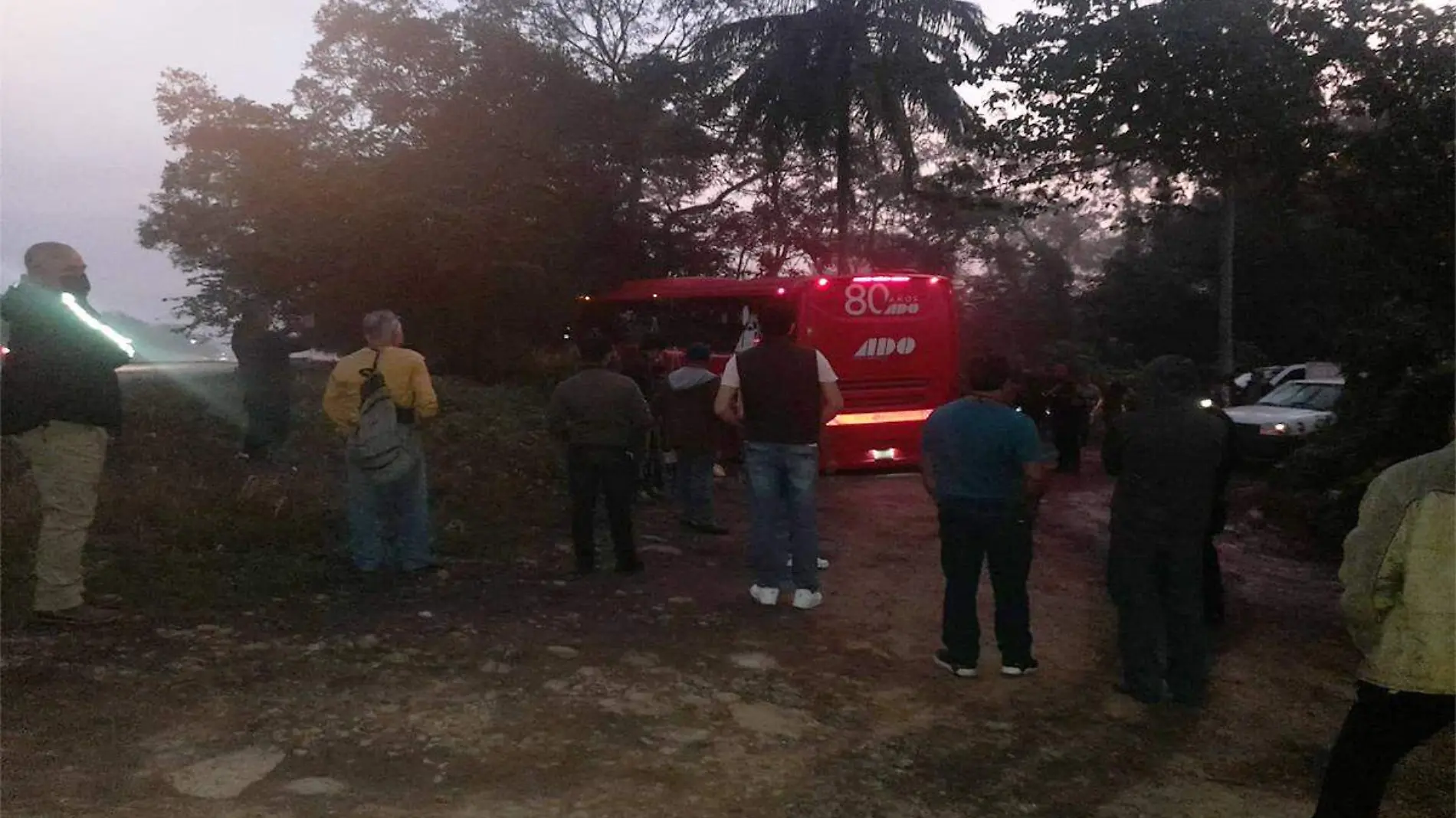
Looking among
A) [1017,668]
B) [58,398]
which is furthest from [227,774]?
[1017,668]

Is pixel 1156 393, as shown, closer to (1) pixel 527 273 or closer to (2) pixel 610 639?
(2) pixel 610 639

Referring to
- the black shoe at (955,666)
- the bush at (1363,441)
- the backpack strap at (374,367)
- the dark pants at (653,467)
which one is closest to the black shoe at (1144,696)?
the black shoe at (955,666)

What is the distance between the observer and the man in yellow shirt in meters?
7.34

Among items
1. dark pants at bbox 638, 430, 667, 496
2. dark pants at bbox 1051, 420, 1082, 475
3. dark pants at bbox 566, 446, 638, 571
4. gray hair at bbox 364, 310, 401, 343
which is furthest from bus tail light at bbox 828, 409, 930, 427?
gray hair at bbox 364, 310, 401, 343

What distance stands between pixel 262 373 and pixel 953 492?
7.18 meters

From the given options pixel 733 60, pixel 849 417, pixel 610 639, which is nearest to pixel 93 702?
pixel 610 639

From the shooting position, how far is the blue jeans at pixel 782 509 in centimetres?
704

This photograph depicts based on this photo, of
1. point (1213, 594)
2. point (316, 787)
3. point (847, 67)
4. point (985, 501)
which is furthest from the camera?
point (847, 67)

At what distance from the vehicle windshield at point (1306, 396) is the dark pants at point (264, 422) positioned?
14.8 m

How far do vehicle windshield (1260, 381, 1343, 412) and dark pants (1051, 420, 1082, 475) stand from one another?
13.9 feet

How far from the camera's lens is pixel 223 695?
525cm

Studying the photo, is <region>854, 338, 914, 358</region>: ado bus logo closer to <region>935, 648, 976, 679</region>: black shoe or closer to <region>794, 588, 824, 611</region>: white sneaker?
<region>794, 588, 824, 611</region>: white sneaker

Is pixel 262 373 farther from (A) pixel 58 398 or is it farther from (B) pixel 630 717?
(B) pixel 630 717

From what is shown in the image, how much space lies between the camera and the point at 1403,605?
357 cm
